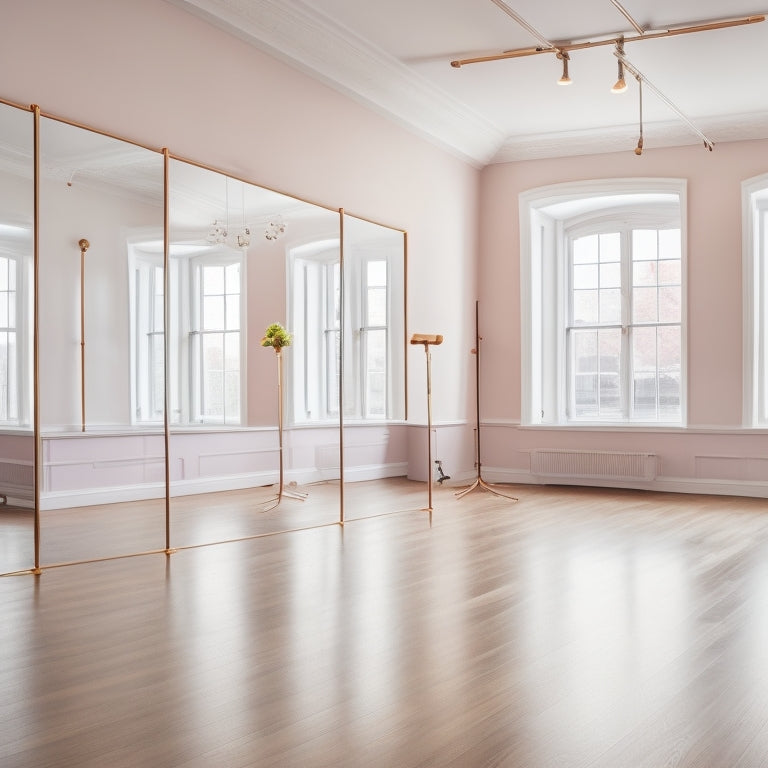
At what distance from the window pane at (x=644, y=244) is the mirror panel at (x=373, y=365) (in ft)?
10.0

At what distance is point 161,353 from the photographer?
5461mm

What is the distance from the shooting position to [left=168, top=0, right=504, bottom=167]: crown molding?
20.3 feet

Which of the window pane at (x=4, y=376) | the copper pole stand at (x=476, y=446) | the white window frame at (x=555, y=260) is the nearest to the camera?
the window pane at (x=4, y=376)

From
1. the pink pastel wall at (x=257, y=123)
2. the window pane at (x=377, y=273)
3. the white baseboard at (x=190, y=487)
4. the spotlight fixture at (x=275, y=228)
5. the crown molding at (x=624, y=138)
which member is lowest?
the white baseboard at (x=190, y=487)

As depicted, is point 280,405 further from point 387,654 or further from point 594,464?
point 594,464

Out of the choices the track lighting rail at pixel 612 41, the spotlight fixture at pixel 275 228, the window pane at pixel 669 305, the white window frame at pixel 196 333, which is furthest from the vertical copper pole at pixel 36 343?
the window pane at pixel 669 305

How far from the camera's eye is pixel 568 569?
198 inches

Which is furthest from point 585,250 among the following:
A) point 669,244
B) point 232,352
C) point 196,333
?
point 196,333

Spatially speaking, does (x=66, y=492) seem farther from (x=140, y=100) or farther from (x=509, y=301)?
(x=509, y=301)

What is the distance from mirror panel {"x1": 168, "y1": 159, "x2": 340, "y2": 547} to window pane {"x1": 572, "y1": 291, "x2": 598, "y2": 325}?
426 cm

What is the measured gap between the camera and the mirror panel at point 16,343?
15.3 feet

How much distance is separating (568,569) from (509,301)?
5.26 metres

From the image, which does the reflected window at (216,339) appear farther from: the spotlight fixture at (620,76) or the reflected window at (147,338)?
the spotlight fixture at (620,76)

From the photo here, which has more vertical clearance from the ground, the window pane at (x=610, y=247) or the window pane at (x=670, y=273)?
the window pane at (x=610, y=247)
